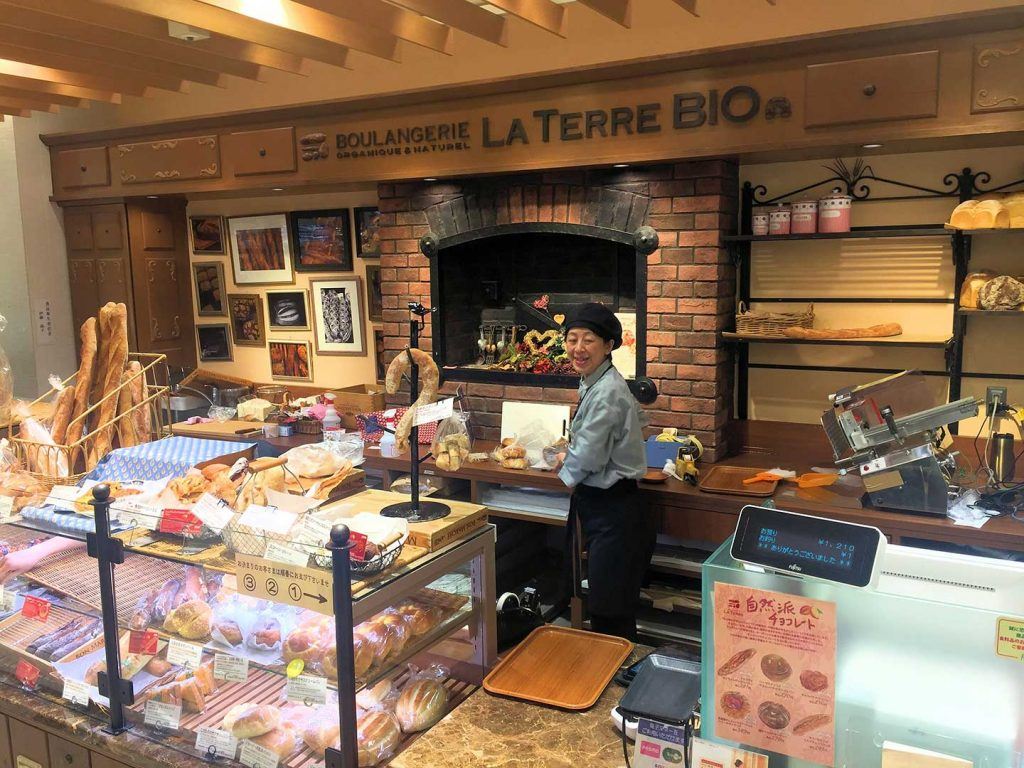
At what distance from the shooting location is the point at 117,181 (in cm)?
545

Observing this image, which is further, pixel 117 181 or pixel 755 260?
pixel 117 181

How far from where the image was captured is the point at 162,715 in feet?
6.05

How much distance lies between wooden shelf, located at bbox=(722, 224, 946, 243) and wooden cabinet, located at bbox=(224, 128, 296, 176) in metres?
2.61

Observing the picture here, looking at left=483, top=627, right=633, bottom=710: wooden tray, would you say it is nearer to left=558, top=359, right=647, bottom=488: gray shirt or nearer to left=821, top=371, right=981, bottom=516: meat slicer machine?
left=558, top=359, right=647, bottom=488: gray shirt

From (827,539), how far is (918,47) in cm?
279

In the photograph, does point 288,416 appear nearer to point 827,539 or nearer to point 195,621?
point 195,621

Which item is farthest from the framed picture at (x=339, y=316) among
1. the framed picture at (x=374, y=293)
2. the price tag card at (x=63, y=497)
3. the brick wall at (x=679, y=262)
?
the price tag card at (x=63, y=497)

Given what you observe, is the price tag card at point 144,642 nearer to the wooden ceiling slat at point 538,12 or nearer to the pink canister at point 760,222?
the wooden ceiling slat at point 538,12

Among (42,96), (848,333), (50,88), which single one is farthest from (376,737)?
(42,96)

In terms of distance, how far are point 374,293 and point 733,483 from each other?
8.79ft

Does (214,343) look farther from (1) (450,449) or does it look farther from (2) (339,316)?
(1) (450,449)

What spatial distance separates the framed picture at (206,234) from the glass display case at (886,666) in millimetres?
→ 5275

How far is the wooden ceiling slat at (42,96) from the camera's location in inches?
171

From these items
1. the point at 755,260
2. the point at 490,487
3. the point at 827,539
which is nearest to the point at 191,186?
the point at 490,487
